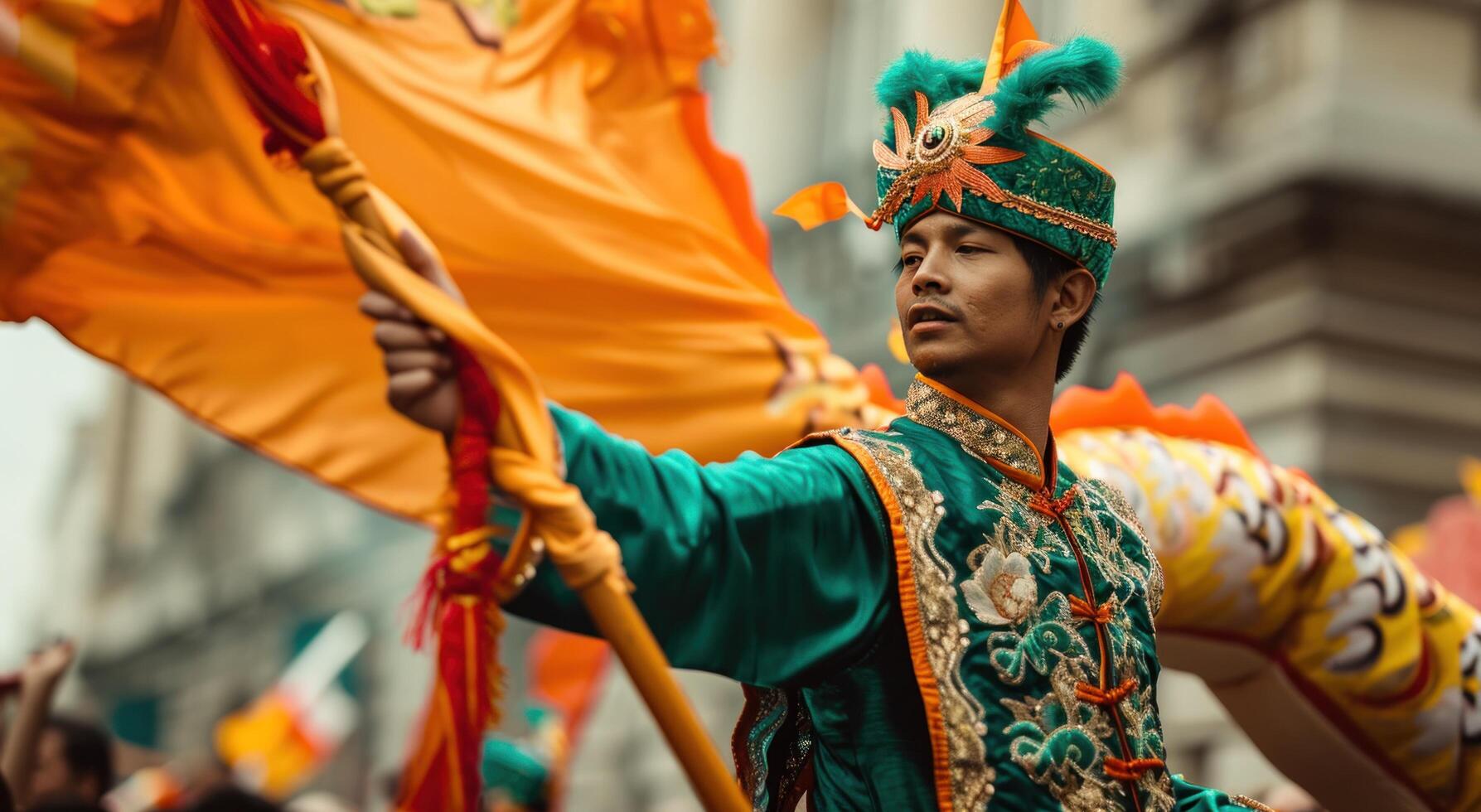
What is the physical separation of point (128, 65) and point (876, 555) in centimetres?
167

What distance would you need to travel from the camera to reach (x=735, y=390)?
3.90m

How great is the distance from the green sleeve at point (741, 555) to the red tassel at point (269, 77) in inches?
16.1

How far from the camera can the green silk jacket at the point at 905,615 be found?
222 centimetres

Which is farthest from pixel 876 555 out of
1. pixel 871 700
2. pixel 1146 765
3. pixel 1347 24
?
pixel 1347 24

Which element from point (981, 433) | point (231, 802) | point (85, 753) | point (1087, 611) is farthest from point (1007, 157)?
point (231, 802)

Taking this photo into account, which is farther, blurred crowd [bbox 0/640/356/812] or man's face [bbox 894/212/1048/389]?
blurred crowd [bbox 0/640/356/812]

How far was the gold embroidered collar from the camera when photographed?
2.63 meters

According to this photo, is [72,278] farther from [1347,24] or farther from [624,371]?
[1347,24]

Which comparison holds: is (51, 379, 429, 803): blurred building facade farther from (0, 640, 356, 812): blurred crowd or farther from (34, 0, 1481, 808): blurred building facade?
(0, 640, 356, 812): blurred crowd

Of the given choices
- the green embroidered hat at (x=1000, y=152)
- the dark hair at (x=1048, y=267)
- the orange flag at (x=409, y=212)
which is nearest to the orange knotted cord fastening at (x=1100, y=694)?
the dark hair at (x=1048, y=267)

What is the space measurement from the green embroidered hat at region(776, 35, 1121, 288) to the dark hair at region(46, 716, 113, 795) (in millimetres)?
3036

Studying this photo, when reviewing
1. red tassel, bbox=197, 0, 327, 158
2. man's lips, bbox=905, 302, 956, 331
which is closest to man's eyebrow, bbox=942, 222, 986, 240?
man's lips, bbox=905, 302, 956, 331

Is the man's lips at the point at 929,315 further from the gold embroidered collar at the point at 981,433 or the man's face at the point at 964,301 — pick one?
the gold embroidered collar at the point at 981,433

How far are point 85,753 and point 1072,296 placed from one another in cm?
324
